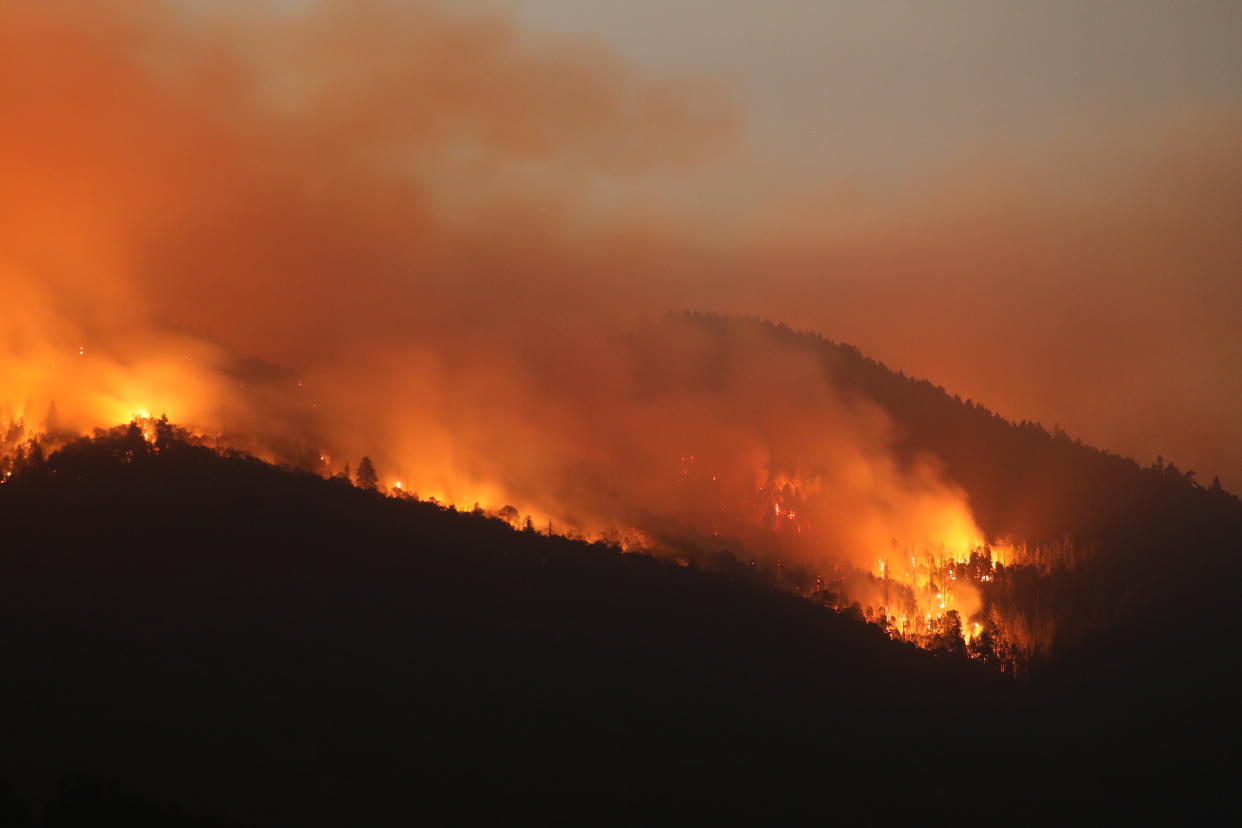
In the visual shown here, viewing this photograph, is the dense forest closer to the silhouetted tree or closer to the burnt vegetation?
the burnt vegetation

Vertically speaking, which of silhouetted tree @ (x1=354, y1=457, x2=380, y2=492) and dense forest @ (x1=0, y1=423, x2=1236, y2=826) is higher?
silhouetted tree @ (x1=354, y1=457, x2=380, y2=492)

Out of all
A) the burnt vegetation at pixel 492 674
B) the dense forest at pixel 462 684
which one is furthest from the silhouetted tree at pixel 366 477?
the dense forest at pixel 462 684

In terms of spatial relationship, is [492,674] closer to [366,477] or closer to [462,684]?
[462,684]

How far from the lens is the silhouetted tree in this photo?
175 m

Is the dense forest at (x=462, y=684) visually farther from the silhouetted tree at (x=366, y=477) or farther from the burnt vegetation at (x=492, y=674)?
the silhouetted tree at (x=366, y=477)

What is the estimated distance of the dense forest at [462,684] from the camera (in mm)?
123812

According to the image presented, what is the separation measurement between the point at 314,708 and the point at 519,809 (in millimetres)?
26832

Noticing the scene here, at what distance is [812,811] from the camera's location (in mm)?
133125

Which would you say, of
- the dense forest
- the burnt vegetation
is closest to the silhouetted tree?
the burnt vegetation

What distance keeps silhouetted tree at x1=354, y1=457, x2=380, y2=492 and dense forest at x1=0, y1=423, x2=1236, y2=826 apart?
5.39m

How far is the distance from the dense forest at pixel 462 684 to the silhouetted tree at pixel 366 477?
5393 millimetres

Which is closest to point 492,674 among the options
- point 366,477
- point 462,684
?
point 462,684

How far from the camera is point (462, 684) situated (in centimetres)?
14375

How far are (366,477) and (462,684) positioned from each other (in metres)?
44.3
